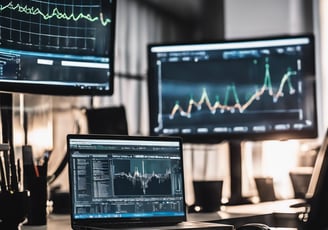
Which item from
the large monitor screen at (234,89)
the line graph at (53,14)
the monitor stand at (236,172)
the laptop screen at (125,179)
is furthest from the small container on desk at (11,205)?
the monitor stand at (236,172)

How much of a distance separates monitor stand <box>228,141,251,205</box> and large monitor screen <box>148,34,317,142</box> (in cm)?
8

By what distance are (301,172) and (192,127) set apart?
456 mm

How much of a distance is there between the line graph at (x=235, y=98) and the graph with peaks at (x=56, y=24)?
370mm

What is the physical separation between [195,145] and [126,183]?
5.76 feet

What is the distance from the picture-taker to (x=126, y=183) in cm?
146

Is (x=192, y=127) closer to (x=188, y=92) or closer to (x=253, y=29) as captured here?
(x=188, y=92)

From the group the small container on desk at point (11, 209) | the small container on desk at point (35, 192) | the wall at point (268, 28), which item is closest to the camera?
the small container on desk at point (11, 209)

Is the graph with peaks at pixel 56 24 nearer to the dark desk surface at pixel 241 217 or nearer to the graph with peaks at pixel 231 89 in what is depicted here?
the graph with peaks at pixel 231 89

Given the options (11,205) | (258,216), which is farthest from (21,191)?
(258,216)

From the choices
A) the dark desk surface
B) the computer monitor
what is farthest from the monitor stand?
the dark desk surface

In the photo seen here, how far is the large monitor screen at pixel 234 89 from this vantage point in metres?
2.02

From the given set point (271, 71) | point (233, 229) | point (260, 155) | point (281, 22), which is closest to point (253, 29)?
point (281, 22)

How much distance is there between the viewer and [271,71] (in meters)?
2.04

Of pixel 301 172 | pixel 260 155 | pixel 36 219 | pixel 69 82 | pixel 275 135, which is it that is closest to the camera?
pixel 36 219
